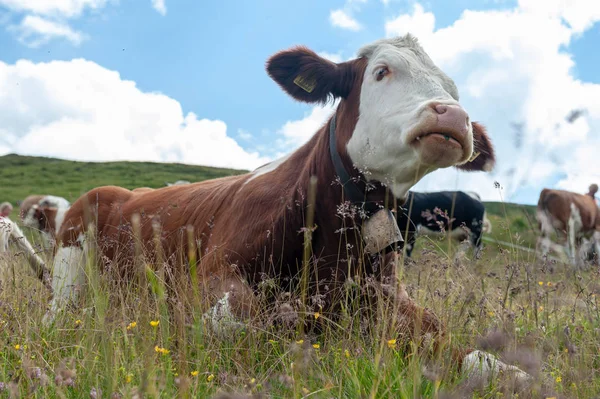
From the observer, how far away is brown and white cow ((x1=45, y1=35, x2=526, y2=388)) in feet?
11.0

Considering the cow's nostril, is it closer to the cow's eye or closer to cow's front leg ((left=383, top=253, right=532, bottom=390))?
the cow's eye

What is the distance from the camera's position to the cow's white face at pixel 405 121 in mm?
3221

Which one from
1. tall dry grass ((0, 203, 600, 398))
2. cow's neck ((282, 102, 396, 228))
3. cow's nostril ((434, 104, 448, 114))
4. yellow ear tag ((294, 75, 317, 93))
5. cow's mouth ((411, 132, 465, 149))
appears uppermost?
yellow ear tag ((294, 75, 317, 93))

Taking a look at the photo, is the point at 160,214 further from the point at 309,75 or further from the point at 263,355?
the point at 263,355

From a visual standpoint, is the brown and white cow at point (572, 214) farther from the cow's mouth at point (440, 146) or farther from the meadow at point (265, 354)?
the cow's mouth at point (440, 146)

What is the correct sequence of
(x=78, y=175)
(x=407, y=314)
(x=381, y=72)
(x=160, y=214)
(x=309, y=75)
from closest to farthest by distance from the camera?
(x=407, y=314) < (x=381, y=72) < (x=309, y=75) < (x=160, y=214) < (x=78, y=175)

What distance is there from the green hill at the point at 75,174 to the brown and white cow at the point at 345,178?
34.3m

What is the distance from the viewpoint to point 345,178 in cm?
373

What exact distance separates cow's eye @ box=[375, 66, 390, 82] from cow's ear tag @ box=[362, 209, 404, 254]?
2.89 ft

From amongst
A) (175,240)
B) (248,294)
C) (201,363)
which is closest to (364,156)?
(248,294)

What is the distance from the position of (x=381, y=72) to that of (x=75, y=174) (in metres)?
45.6

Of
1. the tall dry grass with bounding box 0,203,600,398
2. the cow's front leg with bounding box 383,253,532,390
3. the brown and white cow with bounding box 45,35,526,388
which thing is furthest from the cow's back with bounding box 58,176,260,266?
the cow's front leg with bounding box 383,253,532,390

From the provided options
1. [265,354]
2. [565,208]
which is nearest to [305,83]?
[265,354]

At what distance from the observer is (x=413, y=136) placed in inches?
129
